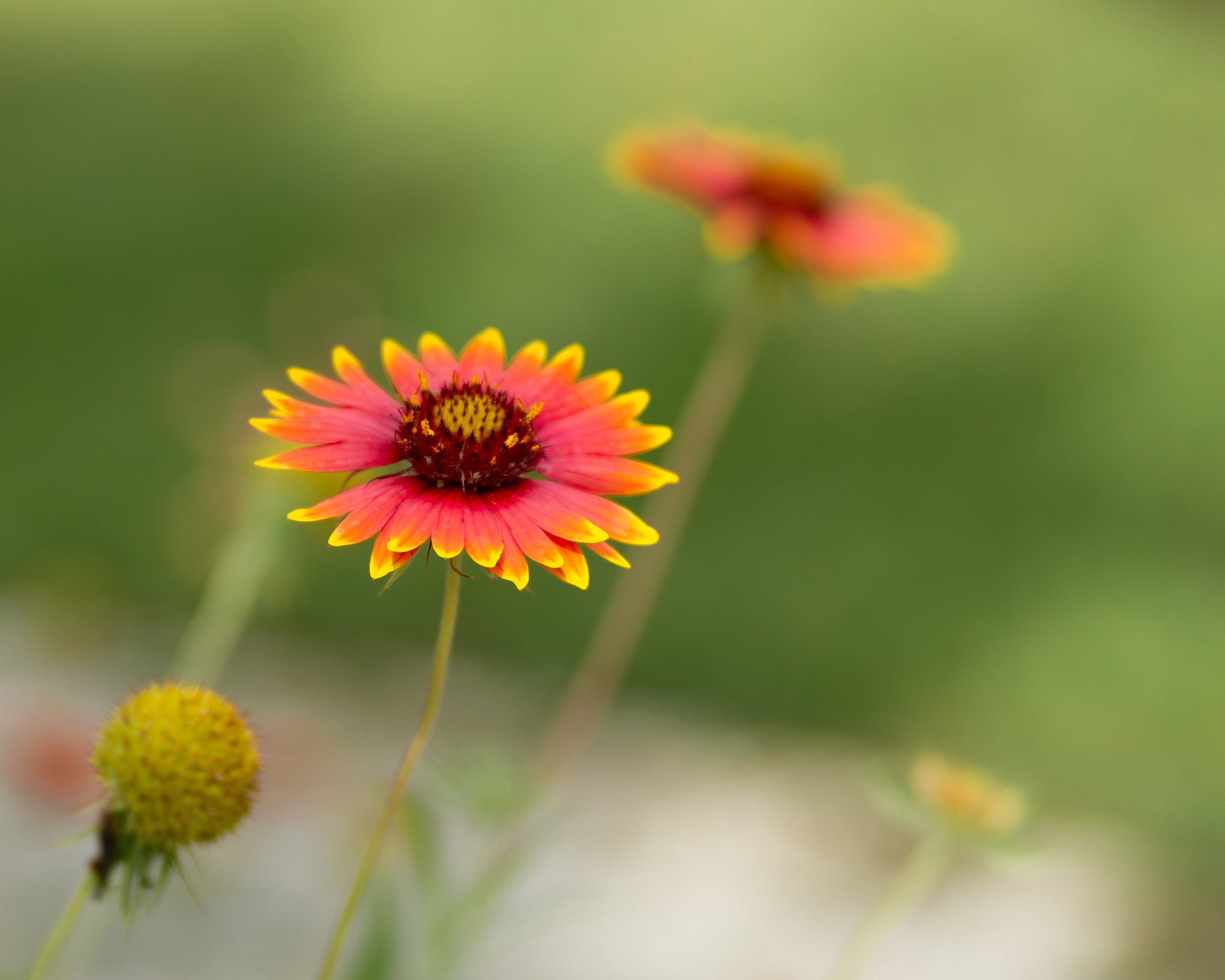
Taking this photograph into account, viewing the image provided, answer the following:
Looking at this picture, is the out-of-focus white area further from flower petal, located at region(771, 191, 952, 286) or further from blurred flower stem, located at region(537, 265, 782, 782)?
flower petal, located at region(771, 191, 952, 286)

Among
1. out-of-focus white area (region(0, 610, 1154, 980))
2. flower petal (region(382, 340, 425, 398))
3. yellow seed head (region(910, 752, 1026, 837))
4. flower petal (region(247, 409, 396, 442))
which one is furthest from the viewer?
out-of-focus white area (region(0, 610, 1154, 980))

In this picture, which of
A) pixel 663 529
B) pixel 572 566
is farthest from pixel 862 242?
pixel 572 566

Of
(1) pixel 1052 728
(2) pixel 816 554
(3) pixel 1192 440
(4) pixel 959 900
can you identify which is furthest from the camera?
(3) pixel 1192 440

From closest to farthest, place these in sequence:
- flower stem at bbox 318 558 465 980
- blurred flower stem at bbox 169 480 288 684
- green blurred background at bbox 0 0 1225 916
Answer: flower stem at bbox 318 558 465 980 → blurred flower stem at bbox 169 480 288 684 → green blurred background at bbox 0 0 1225 916

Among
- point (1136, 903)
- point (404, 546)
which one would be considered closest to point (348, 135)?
point (1136, 903)

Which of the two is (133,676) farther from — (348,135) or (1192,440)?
(1192,440)

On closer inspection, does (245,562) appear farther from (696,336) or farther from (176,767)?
(696,336)

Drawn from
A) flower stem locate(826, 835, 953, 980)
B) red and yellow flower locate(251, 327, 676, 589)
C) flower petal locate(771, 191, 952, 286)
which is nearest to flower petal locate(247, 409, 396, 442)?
red and yellow flower locate(251, 327, 676, 589)
